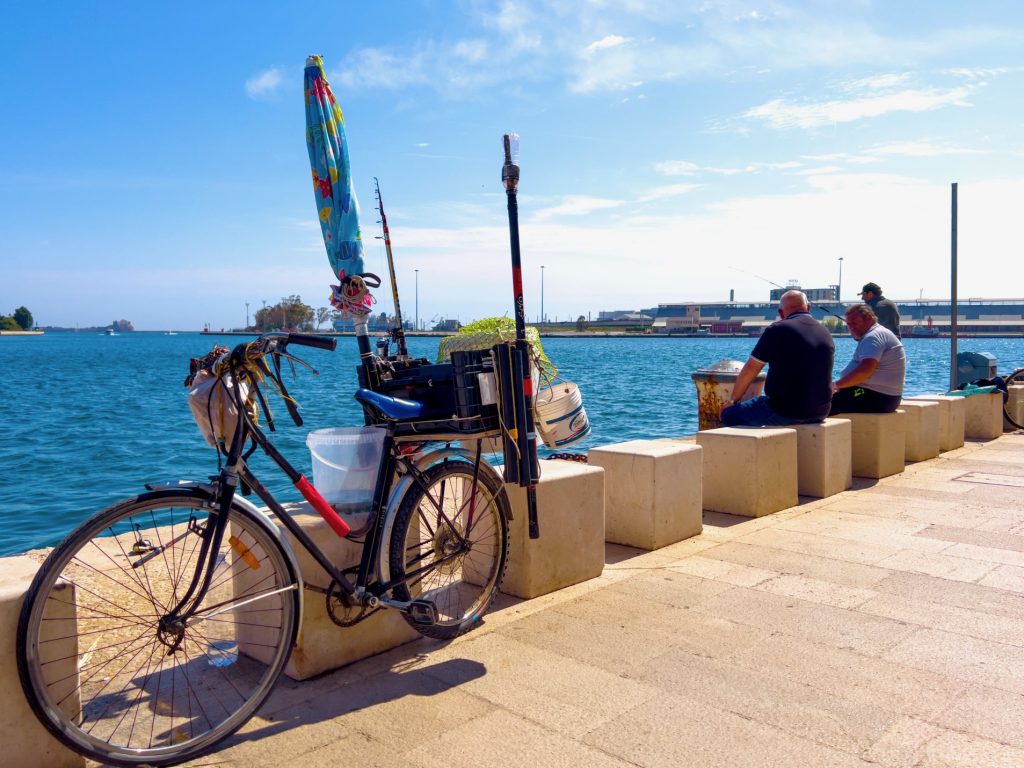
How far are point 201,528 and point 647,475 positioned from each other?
327cm

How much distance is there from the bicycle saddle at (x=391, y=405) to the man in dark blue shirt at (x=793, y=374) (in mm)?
4292

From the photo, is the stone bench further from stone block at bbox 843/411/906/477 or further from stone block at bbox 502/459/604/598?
stone block at bbox 502/459/604/598

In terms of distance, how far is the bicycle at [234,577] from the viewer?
2.74 meters

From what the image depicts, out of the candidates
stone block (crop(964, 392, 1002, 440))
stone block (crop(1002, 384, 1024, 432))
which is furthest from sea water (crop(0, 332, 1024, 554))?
stone block (crop(1002, 384, 1024, 432))

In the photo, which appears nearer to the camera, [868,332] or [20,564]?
[20,564]

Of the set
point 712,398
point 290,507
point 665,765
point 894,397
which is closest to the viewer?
point 665,765

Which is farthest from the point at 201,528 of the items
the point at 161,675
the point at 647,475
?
the point at 647,475

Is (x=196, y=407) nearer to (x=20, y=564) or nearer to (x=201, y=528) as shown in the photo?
(x=201, y=528)

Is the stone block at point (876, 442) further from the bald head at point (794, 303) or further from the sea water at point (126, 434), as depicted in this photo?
the sea water at point (126, 434)

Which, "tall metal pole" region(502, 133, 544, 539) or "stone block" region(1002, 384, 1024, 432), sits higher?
"tall metal pole" region(502, 133, 544, 539)

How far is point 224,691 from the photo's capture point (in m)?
3.41

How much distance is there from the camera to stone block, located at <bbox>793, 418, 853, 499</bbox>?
7254mm

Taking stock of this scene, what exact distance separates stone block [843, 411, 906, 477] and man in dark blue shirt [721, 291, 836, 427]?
104cm

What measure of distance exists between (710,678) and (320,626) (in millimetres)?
1638
